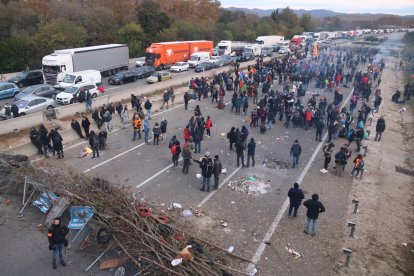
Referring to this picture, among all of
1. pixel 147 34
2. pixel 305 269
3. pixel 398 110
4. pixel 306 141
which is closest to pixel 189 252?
pixel 305 269

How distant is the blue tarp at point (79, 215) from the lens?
9867mm

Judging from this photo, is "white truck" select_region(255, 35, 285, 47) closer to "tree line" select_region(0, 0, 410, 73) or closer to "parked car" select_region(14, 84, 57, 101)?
"tree line" select_region(0, 0, 410, 73)

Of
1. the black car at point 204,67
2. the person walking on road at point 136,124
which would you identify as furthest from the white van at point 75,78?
the black car at point 204,67

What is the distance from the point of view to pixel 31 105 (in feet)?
65.0

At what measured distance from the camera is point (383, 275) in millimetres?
8969

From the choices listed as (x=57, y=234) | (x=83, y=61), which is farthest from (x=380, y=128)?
(x=83, y=61)

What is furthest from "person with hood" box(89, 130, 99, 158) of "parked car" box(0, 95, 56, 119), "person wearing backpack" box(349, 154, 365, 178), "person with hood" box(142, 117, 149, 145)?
"person wearing backpack" box(349, 154, 365, 178)

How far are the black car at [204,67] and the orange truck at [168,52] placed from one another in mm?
4378

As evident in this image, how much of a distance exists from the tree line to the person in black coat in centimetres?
3251

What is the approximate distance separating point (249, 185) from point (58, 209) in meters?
6.57

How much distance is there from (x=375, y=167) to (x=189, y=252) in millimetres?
11103

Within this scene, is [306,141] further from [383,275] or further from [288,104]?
[383,275]

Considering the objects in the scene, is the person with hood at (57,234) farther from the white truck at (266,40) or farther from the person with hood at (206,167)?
the white truck at (266,40)

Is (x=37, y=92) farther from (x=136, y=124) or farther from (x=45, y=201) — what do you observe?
(x=45, y=201)
